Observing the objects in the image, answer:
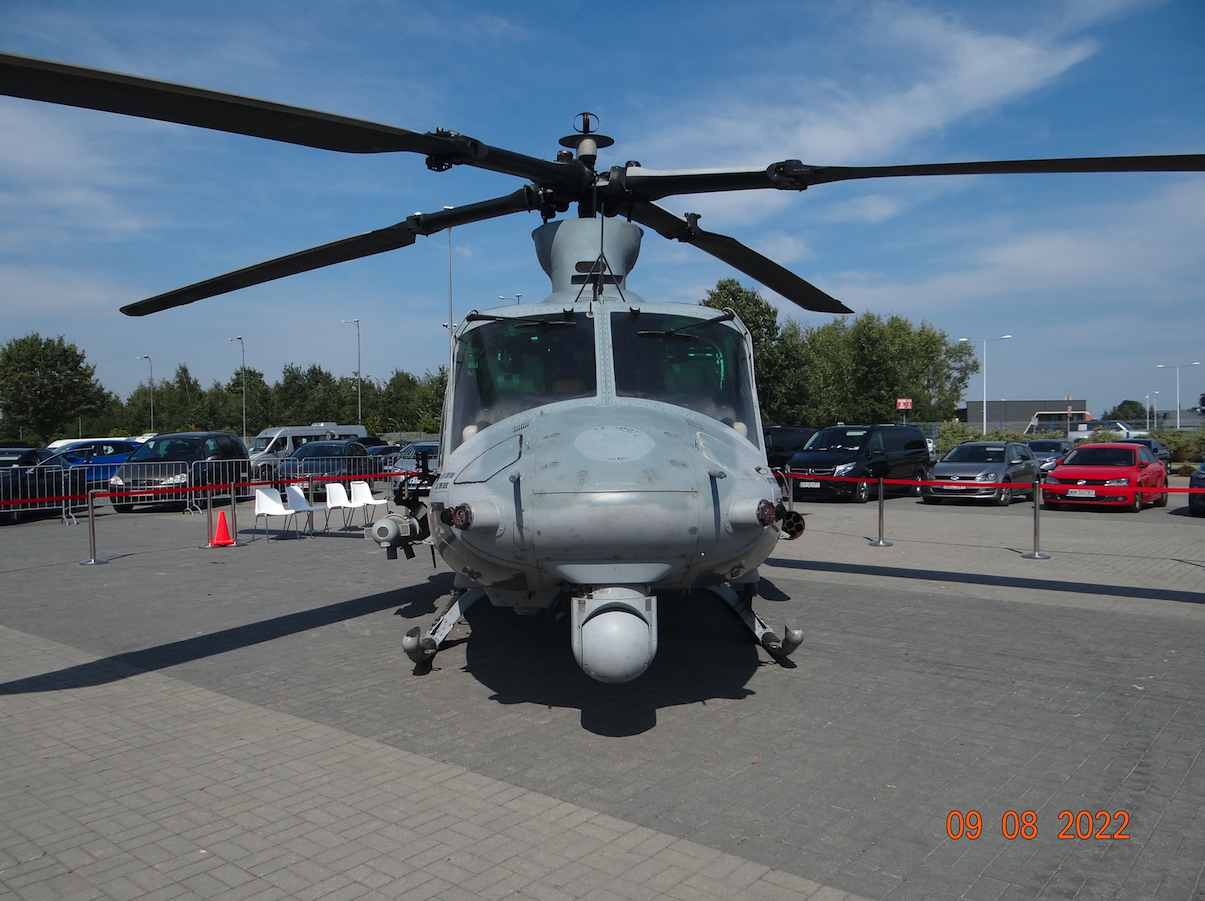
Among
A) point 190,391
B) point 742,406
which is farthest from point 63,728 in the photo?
point 190,391

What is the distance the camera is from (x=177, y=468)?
2008 centimetres

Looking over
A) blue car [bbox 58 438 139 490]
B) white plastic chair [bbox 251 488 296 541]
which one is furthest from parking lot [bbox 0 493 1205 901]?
blue car [bbox 58 438 139 490]

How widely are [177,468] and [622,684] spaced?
704 inches

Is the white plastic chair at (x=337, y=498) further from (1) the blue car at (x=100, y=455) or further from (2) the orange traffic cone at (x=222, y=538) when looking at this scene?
(1) the blue car at (x=100, y=455)

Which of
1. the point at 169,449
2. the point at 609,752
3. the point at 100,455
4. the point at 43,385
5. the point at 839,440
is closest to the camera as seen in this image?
the point at 609,752

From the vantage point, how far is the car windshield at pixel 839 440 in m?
21.0

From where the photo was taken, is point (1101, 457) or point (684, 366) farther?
point (1101, 457)

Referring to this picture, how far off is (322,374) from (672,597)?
59.6 metres

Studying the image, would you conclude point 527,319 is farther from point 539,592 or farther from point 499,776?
point 499,776

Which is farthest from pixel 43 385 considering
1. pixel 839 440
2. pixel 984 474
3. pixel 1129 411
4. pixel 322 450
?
pixel 1129 411

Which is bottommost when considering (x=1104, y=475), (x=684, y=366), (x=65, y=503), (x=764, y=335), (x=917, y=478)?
(x=917, y=478)

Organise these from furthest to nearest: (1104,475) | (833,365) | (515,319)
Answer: (833,365) → (1104,475) → (515,319)

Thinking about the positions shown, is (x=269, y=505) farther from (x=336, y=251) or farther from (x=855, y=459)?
(x=855, y=459)

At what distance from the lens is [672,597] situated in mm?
8617
